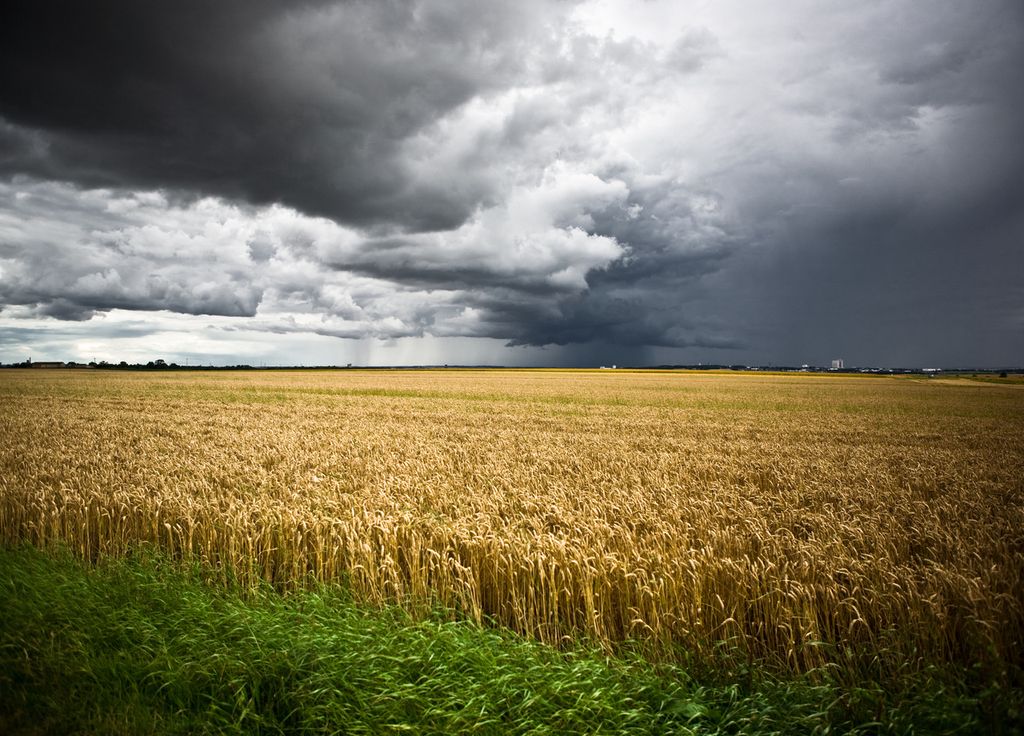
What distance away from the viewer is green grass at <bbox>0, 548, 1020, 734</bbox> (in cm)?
384

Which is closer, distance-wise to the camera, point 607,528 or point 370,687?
point 370,687

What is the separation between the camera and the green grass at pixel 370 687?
12.6 feet

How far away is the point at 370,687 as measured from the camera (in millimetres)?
4234

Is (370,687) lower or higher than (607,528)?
lower

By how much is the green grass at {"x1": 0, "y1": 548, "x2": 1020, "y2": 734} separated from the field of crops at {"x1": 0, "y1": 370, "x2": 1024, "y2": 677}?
0.56 metres

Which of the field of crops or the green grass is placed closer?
the green grass

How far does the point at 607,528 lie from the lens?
7.08m

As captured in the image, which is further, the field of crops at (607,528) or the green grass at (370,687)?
the field of crops at (607,528)

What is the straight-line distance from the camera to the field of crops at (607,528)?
5195mm

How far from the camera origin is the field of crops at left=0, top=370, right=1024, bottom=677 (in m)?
5.20

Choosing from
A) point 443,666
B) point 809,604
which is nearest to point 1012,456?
point 809,604

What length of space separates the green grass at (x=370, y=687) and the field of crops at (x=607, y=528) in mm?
559

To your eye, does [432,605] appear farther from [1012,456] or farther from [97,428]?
[97,428]

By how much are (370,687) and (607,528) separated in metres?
3.82
